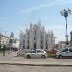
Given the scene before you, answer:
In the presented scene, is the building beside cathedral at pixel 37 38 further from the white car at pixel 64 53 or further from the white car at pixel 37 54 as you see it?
the white car at pixel 64 53

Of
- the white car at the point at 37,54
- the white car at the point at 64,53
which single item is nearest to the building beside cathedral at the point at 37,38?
the white car at the point at 37,54

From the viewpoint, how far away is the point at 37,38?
177125 millimetres

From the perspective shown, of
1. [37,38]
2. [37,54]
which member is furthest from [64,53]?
[37,38]

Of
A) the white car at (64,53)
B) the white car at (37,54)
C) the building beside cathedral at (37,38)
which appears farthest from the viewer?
the building beside cathedral at (37,38)

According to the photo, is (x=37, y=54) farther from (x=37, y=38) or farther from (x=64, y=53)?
(x=37, y=38)

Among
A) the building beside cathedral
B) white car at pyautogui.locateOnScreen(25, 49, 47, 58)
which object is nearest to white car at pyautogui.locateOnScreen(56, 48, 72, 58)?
white car at pyautogui.locateOnScreen(25, 49, 47, 58)

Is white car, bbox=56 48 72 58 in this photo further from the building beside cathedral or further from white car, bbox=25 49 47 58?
the building beside cathedral

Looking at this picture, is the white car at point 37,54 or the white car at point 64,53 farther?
the white car at point 37,54

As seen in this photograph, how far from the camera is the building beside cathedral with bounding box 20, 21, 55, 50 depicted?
177m

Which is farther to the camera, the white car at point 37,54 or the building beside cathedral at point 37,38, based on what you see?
the building beside cathedral at point 37,38

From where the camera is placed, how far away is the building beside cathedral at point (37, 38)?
177250mm

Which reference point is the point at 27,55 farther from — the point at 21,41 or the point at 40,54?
the point at 21,41

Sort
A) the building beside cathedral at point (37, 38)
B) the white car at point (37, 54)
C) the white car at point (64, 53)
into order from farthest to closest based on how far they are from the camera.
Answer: the building beside cathedral at point (37, 38), the white car at point (37, 54), the white car at point (64, 53)

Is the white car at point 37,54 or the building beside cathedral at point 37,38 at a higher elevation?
the building beside cathedral at point 37,38
